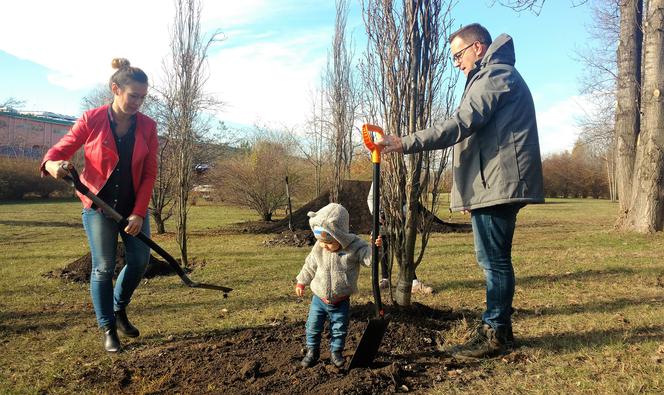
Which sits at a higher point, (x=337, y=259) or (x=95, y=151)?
(x=95, y=151)

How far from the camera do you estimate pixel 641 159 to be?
10.6 m

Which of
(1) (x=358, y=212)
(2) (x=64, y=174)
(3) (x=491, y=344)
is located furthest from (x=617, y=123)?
(2) (x=64, y=174)

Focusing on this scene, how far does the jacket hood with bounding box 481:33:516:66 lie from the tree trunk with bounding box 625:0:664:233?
8.73 meters

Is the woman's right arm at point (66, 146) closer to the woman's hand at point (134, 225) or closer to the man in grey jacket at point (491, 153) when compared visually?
the woman's hand at point (134, 225)

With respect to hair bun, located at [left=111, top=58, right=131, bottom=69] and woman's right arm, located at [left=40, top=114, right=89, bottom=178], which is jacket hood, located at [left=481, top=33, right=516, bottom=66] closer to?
hair bun, located at [left=111, top=58, right=131, bottom=69]

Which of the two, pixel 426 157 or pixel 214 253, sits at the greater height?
pixel 426 157

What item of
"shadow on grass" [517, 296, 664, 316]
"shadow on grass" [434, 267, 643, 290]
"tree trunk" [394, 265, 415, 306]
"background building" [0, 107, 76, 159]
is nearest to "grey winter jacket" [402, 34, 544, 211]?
"tree trunk" [394, 265, 415, 306]

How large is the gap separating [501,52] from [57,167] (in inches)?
121

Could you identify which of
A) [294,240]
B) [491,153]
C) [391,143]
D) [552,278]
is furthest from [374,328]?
[294,240]

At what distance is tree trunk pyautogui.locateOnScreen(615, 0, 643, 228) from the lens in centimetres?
1245

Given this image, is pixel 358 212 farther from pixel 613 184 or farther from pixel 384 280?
pixel 613 184

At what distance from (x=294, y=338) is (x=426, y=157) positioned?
6.37ft

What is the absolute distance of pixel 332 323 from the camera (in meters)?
3.18

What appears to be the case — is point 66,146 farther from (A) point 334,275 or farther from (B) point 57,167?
(A) point 334,275
